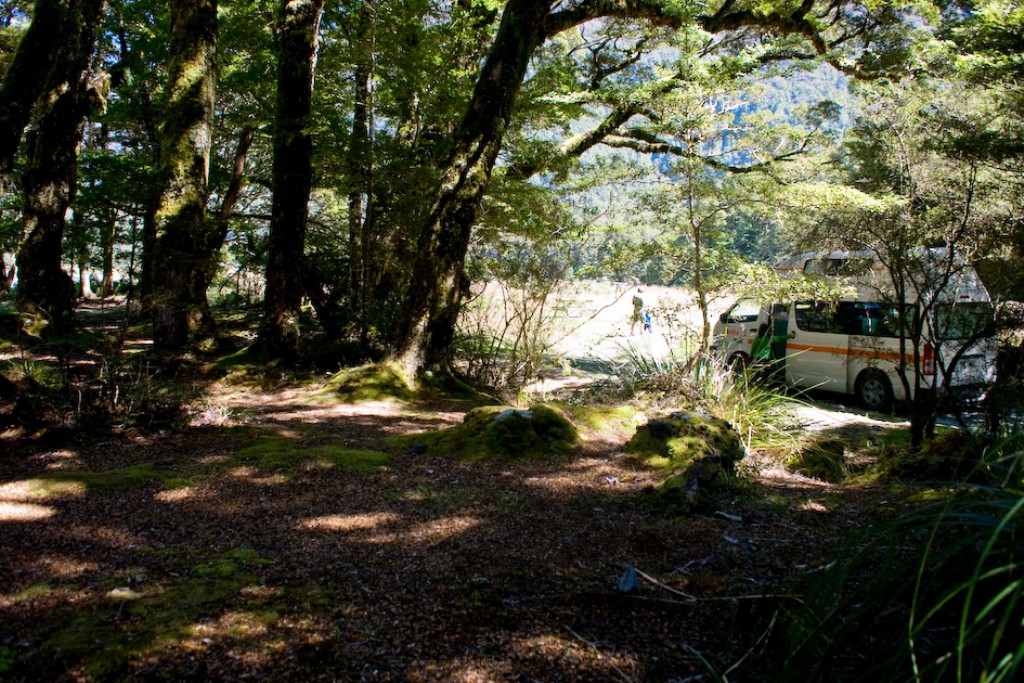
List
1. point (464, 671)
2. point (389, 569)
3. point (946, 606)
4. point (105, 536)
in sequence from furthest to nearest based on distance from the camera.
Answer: point (105, 536)
point (389, 569)
point (464, 671)
point (946, 606)

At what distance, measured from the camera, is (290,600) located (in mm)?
2607

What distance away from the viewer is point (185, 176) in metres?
8.94

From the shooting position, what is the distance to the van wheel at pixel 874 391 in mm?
9922

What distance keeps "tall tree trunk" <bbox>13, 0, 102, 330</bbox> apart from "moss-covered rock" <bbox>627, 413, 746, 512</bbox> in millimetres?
8805

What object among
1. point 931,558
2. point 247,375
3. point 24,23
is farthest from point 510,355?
point 24,23

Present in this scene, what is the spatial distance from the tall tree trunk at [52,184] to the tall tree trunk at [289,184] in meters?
3.09

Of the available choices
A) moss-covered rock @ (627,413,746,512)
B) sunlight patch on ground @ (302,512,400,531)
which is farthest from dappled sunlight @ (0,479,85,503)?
moss-covered rock @ (627,413,746,512)

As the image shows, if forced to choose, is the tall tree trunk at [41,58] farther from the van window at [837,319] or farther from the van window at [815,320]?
the van window at [815,320]

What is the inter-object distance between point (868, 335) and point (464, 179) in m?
5.02

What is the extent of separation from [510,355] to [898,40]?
420 inches

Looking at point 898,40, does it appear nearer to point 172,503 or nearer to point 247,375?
point 247,375

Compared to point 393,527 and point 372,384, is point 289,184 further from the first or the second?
point 393,527

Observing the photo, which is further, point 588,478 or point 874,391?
point 874,391

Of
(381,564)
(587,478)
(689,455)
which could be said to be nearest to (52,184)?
(587,478)
